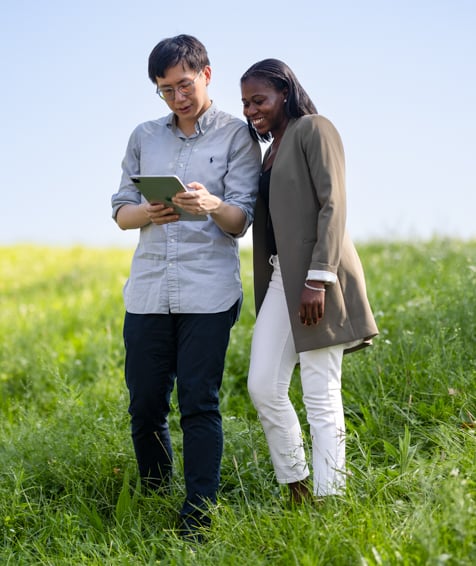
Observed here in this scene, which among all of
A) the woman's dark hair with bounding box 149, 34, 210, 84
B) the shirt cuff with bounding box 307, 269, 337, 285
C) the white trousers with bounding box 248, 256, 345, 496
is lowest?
the white trousers with bounding box 248, 256, 345, 496

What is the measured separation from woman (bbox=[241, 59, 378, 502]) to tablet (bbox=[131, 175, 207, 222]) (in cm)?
41

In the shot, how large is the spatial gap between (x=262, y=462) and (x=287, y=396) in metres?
0.76

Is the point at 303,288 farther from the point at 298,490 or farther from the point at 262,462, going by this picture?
the point at 262,462

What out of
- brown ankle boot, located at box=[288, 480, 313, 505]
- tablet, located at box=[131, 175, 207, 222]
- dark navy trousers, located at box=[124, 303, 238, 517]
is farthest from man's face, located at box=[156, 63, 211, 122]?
brown ankle boot, located at box=[288, 480, 313, 505]

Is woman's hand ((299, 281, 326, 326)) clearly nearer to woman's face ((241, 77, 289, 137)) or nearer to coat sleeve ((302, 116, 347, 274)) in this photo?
coat sleeve ((302, 116, 347, 274))

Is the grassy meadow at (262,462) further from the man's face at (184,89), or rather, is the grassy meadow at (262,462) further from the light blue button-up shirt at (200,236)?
the man's face at (184,89)

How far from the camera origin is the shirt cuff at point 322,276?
3311 millimetres

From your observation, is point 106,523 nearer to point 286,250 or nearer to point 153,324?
point 153,324

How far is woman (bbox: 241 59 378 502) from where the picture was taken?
132 inches

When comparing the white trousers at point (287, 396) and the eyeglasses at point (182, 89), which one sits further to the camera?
the eyeglasses at point (182, 89)

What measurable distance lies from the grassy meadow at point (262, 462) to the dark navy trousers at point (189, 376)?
171 mm

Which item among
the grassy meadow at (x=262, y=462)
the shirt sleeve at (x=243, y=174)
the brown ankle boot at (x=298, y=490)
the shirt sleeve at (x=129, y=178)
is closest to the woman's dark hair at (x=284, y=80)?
the shirt sleeve at (x=243, y=174)

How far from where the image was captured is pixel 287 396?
3543 mm

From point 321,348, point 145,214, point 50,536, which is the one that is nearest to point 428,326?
point 321,348
